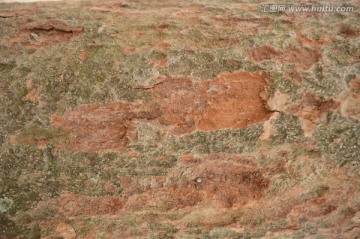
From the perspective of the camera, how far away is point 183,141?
159 cm

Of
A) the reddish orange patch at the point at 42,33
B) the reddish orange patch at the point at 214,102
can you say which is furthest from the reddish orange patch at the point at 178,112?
the reddish orange patch at the point at 42,33

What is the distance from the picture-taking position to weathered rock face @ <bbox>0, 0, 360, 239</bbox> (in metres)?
1.59

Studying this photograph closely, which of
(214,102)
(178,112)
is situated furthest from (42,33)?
(214,102)

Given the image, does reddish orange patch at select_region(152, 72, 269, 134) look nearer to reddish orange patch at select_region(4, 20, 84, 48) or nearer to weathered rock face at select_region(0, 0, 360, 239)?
weathered rock face at select_region(0, 0, 360, 239)

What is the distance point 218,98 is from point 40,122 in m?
0.70

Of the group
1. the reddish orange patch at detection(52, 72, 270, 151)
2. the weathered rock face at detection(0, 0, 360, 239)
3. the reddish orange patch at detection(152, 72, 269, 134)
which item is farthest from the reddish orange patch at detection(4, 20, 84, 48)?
the reddish orange patch at detection(152, 72, 269, 134)

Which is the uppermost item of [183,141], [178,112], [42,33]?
[42,33]

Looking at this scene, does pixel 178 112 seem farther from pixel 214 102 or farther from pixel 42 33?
pixel 42 33

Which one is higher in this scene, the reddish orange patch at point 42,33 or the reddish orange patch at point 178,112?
the reddish orange patch at point 42,33

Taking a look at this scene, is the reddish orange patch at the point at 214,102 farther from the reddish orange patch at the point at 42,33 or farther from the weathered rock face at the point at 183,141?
the reddish orange patch at the point at 42,33

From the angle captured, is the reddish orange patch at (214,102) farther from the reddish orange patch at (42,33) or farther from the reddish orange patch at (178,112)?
the reddish orange patch at (42,33)

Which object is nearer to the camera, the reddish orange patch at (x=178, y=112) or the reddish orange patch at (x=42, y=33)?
the reddish orange patch at (x=178, y=112)

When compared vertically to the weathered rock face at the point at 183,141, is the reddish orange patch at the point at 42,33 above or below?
above

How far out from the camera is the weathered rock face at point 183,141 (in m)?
1.59
